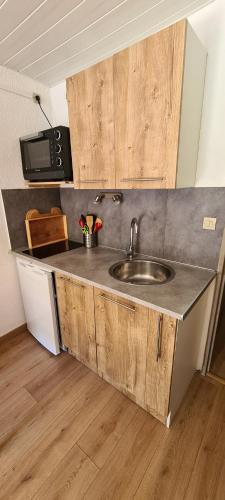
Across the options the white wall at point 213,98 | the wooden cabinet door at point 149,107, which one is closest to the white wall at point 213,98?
the white wall at point 213,98

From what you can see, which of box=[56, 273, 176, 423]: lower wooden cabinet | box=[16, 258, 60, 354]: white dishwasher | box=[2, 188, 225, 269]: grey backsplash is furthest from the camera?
box=[16, 258, 60, 354]: white dishwasher

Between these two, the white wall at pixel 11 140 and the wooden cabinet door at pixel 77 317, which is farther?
the white wall at pixel 11 140

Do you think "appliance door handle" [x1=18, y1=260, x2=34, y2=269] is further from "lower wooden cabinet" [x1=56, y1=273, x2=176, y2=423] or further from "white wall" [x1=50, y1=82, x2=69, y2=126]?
"white wall" [x1=50, y1=82, x2=69, y2=126]

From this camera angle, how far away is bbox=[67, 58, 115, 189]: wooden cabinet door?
50.6 inches

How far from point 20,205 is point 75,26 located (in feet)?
4.19

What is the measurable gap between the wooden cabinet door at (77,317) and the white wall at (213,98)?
3.37 ft

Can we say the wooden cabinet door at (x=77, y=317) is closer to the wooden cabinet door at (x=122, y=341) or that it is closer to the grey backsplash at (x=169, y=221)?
the wooden cabinet door at (x=122, y=341)

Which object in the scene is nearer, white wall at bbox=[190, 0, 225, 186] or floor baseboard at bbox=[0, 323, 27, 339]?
white wall at bbox=[190, 0, 225, 186]

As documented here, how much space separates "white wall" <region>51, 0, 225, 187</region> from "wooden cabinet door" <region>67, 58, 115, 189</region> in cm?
53

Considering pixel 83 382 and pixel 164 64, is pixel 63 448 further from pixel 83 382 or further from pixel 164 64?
pixel 164 64

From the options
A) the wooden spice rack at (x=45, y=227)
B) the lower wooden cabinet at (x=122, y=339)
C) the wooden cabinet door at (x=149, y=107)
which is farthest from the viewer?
the wooden spice rack at (x=45, y=227)

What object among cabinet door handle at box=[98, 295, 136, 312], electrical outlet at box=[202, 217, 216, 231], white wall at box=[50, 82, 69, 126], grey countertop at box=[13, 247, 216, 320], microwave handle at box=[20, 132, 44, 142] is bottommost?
cabinet door handle at box=[98, 295, 136, 312]

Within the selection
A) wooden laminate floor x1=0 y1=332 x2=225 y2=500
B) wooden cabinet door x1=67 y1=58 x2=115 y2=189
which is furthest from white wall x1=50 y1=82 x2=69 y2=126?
wooden laminate floor x1=0 y1=332 x2=225 y2=500

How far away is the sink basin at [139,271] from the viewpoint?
5.27 feet
